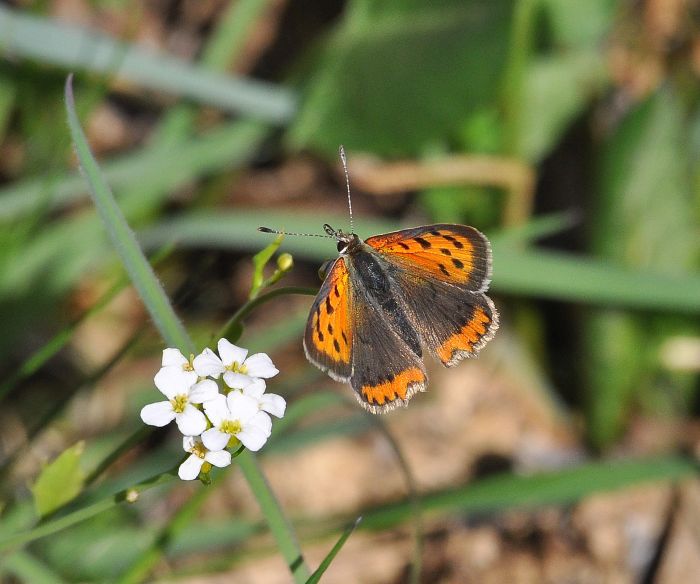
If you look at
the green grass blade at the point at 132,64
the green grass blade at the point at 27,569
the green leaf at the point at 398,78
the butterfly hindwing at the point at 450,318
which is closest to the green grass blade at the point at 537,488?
the butterfly hindwing at the point at 450,318

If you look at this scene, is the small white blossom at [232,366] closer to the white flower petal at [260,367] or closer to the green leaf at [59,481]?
the white flower petal at [260,367]

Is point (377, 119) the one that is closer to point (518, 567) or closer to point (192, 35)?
point (192, 35)

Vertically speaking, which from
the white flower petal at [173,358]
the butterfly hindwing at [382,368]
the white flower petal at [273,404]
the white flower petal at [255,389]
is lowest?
the butterfly hindwing at [382,368]

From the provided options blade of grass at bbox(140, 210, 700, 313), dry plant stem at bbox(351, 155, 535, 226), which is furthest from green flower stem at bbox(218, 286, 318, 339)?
dry plant stem at bbox(351, 155, 535, 226)

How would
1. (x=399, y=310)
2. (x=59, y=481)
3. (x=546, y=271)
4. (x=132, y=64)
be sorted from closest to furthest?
(x=59, y=481) → (x=399, y=310) → (x=546, y=271) → (x=132, y=64)

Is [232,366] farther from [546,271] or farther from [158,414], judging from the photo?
[546,271]

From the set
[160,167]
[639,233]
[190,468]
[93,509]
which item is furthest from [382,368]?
[160,167]
